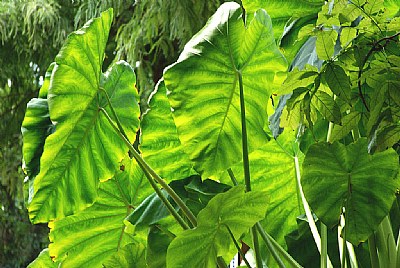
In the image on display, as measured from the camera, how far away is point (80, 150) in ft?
3.26

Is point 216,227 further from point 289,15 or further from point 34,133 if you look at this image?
point 289,15

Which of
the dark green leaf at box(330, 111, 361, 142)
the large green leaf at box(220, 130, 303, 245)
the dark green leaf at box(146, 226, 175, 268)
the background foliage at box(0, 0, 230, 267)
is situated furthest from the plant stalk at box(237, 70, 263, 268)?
the background foliage at box(0, 0, 230, 267)

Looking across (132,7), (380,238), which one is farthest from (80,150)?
(132,7)

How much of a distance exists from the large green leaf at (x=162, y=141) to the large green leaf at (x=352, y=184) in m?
0.31

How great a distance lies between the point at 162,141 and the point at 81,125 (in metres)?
0.12

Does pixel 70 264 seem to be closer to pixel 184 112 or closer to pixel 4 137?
pixel 184 112

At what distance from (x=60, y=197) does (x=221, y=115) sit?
264mm

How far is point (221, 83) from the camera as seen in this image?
0.87m

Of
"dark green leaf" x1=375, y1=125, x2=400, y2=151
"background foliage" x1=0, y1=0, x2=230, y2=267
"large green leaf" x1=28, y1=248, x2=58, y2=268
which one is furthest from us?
"background foliage" x1=0, y1=0, x2=230, y2=267

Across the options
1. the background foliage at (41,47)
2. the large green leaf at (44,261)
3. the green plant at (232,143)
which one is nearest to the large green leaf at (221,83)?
the green plant at (232,143)

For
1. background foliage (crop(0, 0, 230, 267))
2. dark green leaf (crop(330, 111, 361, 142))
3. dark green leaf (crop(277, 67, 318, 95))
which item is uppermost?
dark green leaf (crop(277, 67, 318, 95))

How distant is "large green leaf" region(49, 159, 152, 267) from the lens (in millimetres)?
1140

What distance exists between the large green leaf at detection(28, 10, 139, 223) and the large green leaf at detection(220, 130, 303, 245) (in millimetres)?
208

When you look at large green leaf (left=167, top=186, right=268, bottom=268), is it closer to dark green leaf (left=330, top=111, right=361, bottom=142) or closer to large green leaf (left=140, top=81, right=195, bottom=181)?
dark green leaf (left=330, top=111, right=361, bottom=142)
